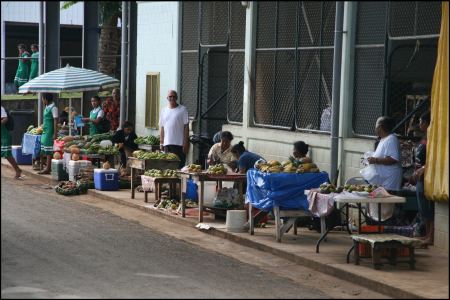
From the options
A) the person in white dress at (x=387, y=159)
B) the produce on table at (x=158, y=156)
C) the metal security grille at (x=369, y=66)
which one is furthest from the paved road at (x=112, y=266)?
the metal security grille at (x=369, y=66)

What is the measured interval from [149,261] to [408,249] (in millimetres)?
3083

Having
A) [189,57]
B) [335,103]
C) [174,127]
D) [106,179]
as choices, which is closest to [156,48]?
[189,57]

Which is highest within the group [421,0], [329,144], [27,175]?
[421,0]

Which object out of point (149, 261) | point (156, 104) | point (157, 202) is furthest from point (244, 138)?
point (149, 261)

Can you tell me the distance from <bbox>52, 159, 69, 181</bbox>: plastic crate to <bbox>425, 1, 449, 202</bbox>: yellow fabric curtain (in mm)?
10935

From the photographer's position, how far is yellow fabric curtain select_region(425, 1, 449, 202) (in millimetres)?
14172

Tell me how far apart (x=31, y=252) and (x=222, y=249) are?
2.74 meters

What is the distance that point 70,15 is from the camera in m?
41.1

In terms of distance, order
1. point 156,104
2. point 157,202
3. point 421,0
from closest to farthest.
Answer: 1. point 421,0
2. point 157,202
3. point 156,104

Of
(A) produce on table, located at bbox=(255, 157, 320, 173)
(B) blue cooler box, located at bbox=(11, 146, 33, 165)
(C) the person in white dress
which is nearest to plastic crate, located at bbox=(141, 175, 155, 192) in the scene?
(A) produce on table, located at bbox=(255, 157, 320, 173)

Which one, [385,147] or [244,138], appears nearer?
[385,147]

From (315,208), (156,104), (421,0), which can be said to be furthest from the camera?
(156,104)

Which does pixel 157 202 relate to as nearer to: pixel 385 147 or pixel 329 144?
pixel 329 144

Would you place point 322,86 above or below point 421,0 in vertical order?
below
